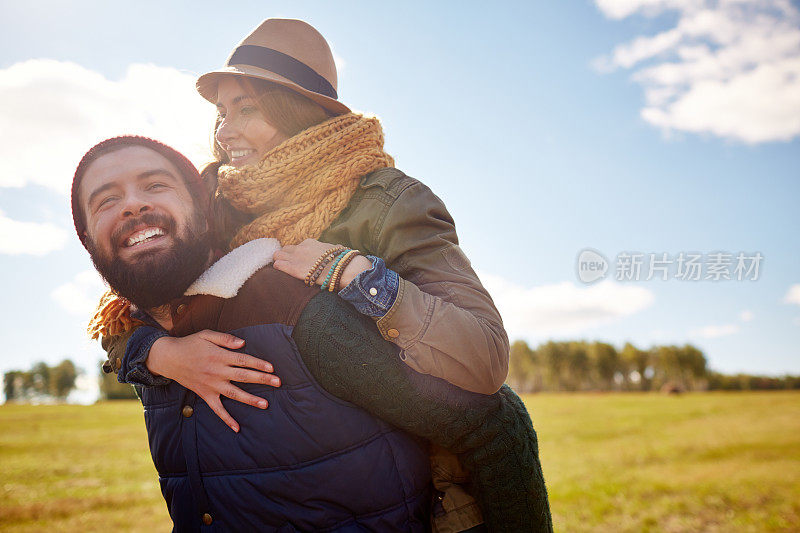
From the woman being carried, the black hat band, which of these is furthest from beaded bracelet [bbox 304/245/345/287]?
the black hat band

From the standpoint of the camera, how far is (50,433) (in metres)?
28.8

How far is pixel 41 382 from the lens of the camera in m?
83.1

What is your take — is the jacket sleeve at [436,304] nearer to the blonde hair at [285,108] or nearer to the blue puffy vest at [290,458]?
the blue puffy vest at [290,458]

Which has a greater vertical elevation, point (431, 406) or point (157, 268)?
point (157, 268)

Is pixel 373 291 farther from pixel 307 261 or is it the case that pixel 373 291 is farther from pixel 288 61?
pixel 288 61

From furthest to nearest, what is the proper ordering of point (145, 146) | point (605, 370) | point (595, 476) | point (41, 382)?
point (605, 370), point (41, 382), point (595, 476), point (145, 146)

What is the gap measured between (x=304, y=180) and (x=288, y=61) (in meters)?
0.76

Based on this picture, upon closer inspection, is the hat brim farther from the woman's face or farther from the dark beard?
the dark beard

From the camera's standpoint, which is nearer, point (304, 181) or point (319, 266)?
point (319, 266)

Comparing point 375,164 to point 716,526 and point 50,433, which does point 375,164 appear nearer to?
point 716,526

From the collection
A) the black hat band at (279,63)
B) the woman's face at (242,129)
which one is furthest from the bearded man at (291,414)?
the black hat band at (279,63)

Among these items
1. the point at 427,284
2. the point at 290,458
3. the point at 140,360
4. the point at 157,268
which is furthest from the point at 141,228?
the point at 427,284

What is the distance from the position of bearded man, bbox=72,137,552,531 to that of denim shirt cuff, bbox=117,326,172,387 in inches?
2.5

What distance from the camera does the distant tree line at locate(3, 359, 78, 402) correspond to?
80.6 metres
